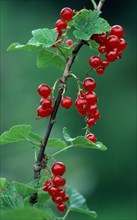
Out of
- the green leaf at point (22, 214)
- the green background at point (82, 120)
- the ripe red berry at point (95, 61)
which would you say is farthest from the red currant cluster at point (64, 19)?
the green background at point (82, 120)

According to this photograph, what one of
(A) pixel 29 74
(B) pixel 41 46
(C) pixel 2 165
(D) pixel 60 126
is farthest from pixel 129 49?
(B) pixel 41 46

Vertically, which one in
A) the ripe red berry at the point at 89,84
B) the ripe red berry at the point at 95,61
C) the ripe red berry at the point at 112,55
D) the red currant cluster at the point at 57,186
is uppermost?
the ripe red berry at the point at 112,55

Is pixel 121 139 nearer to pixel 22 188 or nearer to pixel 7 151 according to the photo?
pixel 7 151

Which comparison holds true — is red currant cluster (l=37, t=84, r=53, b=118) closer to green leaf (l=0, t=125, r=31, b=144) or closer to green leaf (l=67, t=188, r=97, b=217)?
green leaf (l=0, t=125, r=31, b=144)

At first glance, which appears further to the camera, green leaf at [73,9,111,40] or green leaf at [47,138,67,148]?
green leaf at [47,138,67,148]

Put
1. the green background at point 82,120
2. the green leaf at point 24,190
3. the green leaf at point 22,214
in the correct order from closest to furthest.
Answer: the green leaf at point 22,214, the green leaf at point 24,190, the green background at point 82,120

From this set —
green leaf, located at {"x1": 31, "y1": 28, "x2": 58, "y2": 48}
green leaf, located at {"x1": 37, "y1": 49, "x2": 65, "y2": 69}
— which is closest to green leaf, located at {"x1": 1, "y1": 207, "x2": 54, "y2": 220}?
green leaf, located at {"x1": 31, "y1": 28, "x2": 58, "y2": 48}

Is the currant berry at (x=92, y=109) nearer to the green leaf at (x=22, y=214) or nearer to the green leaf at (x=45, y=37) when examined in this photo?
the green leaf at (x=45, y=37)
